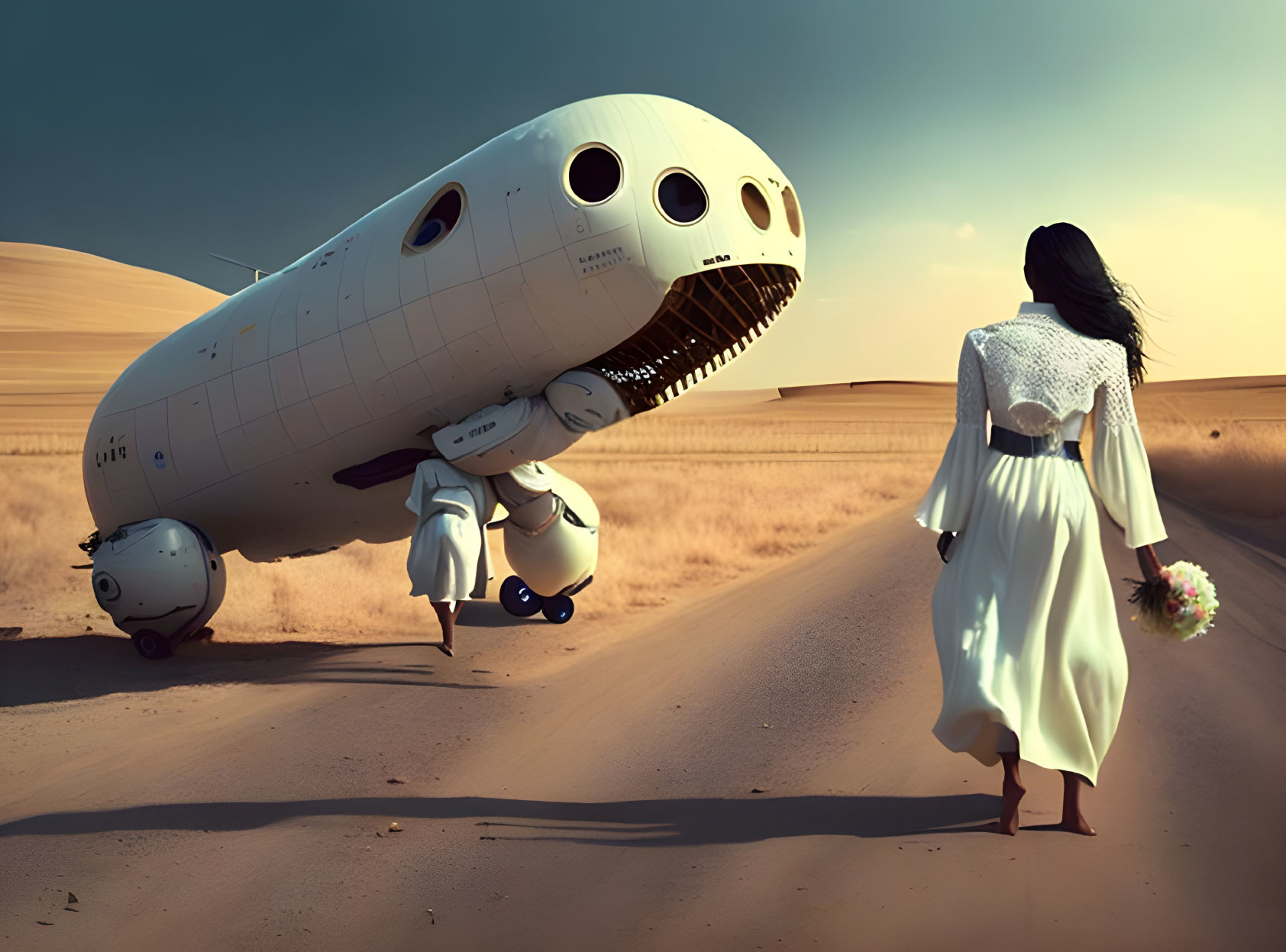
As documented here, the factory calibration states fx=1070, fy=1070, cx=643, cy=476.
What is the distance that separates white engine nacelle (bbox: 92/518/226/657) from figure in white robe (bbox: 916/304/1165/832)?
6432 mm

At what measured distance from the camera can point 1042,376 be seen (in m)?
4.34

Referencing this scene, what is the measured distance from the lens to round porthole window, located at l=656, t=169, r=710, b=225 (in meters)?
6.97

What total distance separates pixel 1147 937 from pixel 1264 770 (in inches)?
92.0

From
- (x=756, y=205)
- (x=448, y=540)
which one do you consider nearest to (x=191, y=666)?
(x=448, y=540)

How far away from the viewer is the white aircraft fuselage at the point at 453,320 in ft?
23.0

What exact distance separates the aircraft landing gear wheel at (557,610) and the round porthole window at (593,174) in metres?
4.02

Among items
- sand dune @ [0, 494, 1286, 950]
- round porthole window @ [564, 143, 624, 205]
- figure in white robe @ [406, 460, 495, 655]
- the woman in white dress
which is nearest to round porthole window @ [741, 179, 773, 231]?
round porthole window @ [564, 143, 624, 205]

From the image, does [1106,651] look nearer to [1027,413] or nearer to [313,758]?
[1027,413]

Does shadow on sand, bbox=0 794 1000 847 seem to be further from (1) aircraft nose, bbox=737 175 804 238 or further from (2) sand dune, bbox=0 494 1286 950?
(1) aircraft nose, bbox=737 175 804 238

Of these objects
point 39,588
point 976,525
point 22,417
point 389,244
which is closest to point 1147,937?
point 976,525

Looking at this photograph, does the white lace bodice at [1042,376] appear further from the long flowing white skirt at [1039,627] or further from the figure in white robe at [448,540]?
the figure in white robe at [448,540]

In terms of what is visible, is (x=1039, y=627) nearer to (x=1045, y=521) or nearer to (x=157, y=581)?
(x=1045, y=521)

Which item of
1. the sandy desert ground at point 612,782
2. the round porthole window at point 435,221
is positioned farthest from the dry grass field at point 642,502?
the round porthole window at point 435,221

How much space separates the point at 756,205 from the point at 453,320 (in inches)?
88.1
